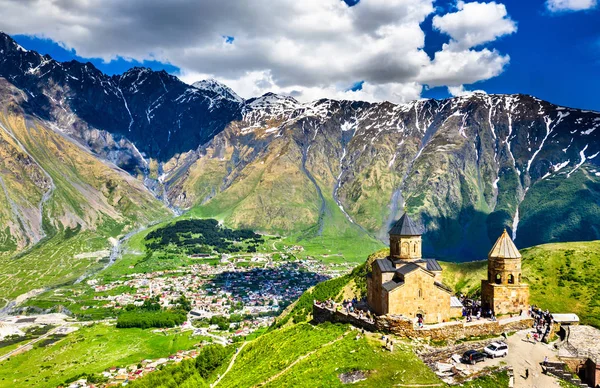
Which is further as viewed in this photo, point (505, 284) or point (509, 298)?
point (505, 284)

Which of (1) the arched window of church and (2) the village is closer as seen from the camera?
(1) the arched window of church

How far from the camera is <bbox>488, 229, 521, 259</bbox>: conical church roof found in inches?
2159

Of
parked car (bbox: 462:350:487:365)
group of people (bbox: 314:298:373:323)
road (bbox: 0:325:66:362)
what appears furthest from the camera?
road (bbox: 0:325:66:362)

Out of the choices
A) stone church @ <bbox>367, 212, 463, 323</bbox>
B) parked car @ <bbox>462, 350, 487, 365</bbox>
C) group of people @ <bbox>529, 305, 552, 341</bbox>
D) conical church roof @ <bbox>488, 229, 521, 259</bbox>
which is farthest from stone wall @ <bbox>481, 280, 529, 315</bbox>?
parked car @ <bbox>462, 350, 487, 365</bbox>

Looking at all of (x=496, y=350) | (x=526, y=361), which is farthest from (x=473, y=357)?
(x=526, y=361)

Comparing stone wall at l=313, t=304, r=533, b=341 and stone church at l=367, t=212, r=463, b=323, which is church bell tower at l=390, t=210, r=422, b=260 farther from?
stone wall at l=313, t=304, r=533, b=341

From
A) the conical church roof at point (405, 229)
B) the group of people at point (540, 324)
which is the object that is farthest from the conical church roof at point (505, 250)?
the conical church roof at point (405, 229)

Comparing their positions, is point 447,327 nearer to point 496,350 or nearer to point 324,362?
point 496,350

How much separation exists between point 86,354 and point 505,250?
10119cm

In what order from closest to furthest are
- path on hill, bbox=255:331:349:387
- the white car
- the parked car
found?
the parked car → the white car → path on hill, bbox=255:331:349:387

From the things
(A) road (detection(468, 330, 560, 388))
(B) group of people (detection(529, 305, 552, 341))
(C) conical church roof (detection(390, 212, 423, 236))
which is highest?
(C) conical church roof (detection(390, 212, 423, 236))

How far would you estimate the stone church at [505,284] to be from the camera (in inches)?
2109

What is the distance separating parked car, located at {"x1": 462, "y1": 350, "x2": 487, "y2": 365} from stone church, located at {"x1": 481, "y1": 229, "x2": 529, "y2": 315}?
14.2m

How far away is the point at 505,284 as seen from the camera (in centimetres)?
5416
